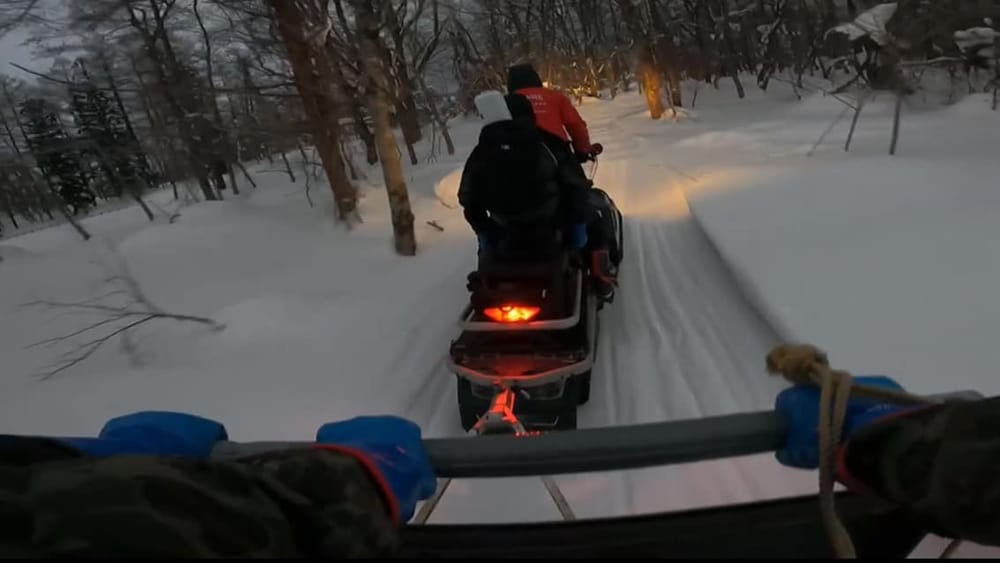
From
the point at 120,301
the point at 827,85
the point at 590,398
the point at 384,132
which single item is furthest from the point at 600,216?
the point at 827,85

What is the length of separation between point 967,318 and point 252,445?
3951 millimetres

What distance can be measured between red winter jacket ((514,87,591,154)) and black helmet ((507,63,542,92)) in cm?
12

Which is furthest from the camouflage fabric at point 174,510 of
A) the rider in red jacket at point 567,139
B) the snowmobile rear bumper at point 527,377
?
the rider in red jacket at point 567,139

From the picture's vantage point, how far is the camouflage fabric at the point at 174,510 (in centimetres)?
57

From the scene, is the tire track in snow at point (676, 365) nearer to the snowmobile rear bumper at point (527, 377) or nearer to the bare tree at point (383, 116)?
the snowmobile rear bumper at point (527, 377)

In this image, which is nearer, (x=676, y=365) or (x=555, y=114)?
(x=676, y=365)

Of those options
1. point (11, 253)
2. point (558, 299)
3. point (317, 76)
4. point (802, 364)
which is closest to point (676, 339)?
point (558, 299)

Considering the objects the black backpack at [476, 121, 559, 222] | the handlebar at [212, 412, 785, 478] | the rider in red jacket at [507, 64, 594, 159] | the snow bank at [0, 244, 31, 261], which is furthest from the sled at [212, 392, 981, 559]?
the snow bank at [0, 244, 31, 261]

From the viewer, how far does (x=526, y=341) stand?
363 centimetres

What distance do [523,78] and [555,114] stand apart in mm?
515

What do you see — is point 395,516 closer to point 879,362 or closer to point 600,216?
point 879,362

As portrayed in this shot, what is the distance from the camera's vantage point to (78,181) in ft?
127

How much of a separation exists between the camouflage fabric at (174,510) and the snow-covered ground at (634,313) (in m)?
2.28

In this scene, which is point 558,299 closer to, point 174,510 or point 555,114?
point 555,114
